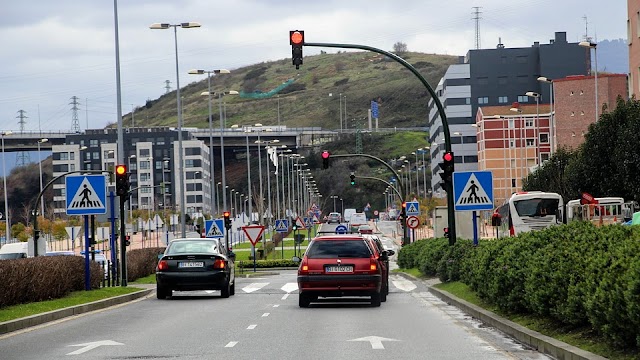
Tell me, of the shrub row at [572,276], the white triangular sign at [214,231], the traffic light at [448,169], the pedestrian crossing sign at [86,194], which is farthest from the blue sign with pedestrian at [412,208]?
the shrub row at [572,276]

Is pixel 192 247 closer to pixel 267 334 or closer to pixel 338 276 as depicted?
pixel 338 276

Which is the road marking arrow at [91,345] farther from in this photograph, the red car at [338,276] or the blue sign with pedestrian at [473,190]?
the blue sign with pedestrian at [473,190]

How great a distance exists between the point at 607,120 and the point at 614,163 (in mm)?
2315

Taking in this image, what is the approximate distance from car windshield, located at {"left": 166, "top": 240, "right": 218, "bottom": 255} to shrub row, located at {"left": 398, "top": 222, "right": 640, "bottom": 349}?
888 cm

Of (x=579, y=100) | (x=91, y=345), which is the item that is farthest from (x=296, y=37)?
(x=579, y=100)

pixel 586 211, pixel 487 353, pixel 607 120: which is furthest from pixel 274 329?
pixel 607 120

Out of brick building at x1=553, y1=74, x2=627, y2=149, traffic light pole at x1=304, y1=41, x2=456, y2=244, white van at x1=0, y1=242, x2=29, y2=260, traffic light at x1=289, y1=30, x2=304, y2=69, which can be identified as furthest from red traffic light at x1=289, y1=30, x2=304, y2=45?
brick building at x1=553, y1=74, x2=627, y2=149

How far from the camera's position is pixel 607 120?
63438 mm

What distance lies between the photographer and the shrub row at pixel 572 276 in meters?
12.1

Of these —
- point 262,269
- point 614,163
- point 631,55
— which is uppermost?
point 631,55

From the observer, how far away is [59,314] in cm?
2377

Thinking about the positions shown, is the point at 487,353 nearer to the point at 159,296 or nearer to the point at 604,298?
the point at 604,298

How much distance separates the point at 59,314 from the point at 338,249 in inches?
266

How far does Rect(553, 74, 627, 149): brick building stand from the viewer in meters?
133
